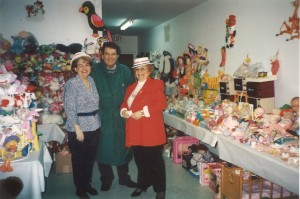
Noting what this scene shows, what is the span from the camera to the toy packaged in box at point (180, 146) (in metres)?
4.58

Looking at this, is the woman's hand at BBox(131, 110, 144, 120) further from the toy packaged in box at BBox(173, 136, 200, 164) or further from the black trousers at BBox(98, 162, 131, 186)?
the toy packaged in box at BBox(173, 136, 200, 164)

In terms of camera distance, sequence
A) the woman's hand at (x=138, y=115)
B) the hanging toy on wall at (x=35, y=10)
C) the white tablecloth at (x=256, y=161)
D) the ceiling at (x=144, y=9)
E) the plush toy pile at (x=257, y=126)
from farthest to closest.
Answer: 1. the ceiling at (x=144, y=9)
2. the hanging toy on wall at (x=35, y=10)
3. the woman's hand at (x=138, y=115)
4. the plush toy pile at (x=257, y=126)
5. the white tablecloth at (x=256, y=161)

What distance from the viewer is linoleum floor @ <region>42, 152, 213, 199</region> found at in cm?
330

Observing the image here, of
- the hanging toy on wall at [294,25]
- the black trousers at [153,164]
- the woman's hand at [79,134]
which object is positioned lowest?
the black trousers at [153,164]

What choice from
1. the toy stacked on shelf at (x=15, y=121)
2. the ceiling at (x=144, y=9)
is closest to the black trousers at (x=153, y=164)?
the toy stacked on shelf at (x=15, y=121)

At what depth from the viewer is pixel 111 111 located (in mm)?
3170

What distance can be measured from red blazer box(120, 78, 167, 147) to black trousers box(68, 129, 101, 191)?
1.36 feet

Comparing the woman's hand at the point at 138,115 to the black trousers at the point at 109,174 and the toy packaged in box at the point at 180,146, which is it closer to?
the black trousers at the point at 109,174

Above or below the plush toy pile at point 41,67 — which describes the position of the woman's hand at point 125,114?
below

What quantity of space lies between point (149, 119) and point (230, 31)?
2327mm

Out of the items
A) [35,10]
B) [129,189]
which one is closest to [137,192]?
[129,189]

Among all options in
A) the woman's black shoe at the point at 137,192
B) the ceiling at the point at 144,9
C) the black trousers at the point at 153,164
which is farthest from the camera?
the ceiling at the point at 144,9

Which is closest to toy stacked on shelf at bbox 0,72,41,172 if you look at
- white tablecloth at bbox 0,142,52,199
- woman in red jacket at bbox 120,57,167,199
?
white tablecloth at bbox 0,142,52,199

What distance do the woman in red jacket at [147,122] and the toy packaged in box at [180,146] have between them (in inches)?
62.9
